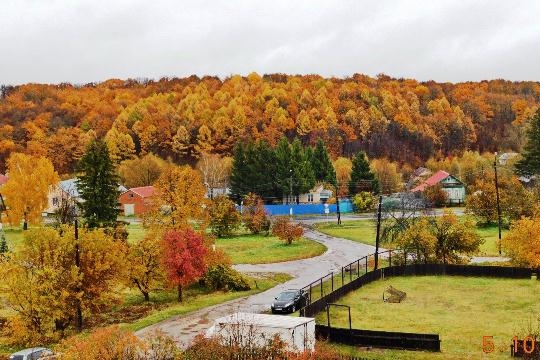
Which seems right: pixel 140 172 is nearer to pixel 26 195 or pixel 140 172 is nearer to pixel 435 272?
pixel 26 195

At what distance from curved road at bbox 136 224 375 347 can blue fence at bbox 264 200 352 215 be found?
22.0m

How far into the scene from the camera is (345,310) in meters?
37.0

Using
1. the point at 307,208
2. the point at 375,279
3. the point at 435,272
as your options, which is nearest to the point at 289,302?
the point at 375,279

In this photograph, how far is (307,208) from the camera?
10088 cm

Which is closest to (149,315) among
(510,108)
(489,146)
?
(489,146)

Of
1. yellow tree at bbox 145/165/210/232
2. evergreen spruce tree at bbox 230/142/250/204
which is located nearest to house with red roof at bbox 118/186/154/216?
evergreen spruce tree at bbox 230/142/250/204

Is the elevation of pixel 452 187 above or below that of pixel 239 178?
below

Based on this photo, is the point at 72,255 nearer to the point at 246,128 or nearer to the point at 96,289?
→ the point at 96,289

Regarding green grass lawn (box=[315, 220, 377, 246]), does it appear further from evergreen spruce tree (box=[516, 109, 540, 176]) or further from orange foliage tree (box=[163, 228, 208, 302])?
evergreen spruce tree (box=[516, 109, 540, 176])

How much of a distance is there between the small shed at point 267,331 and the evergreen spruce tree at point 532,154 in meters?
79.1

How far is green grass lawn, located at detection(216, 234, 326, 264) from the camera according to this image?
5878 centimetres

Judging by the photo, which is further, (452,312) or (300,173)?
(300,173)

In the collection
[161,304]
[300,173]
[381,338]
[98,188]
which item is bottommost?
[161,304]

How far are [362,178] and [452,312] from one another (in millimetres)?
66325
